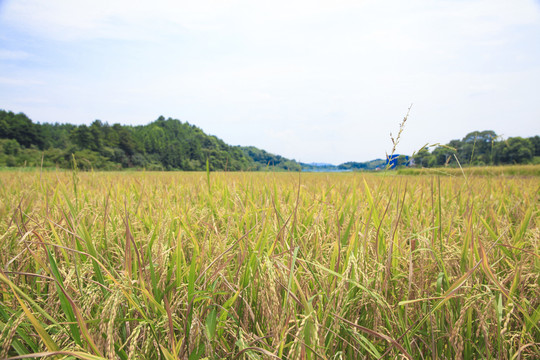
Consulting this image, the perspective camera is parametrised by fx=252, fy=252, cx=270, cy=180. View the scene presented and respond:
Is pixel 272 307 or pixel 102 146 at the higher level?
pixel 102 146

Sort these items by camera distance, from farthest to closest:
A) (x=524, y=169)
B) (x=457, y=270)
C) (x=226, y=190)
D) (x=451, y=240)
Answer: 1. (x=524, y=169)
2. (x=226, y=190)
3. (x=451, y=240)
4. (x=457, y=270)

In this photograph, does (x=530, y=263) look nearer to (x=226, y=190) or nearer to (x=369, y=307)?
(x=369, y=307)

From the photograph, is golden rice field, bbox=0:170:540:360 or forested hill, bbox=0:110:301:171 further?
forested hill, bbox=0:110:301:171

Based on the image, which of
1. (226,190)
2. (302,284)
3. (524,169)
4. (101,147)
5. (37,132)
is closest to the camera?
(302,284)

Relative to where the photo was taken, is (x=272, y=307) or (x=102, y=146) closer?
(x=272, y=307)

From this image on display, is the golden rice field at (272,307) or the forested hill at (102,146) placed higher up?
the forested hill at (102,146)

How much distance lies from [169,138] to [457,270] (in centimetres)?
7238

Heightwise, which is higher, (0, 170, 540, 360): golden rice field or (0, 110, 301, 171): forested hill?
(0, 110, 301, 171): forested hill

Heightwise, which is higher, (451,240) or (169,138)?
(169,138)

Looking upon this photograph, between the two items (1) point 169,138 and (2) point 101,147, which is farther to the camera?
(1) point 169,138

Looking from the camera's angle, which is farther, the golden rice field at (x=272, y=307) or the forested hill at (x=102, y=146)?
the forested hill at (x=102, y=146)

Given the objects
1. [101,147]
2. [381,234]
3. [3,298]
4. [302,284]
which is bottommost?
[3,298]

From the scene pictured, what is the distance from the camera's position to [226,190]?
2.62 m

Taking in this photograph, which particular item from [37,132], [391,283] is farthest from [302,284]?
[37,132]
